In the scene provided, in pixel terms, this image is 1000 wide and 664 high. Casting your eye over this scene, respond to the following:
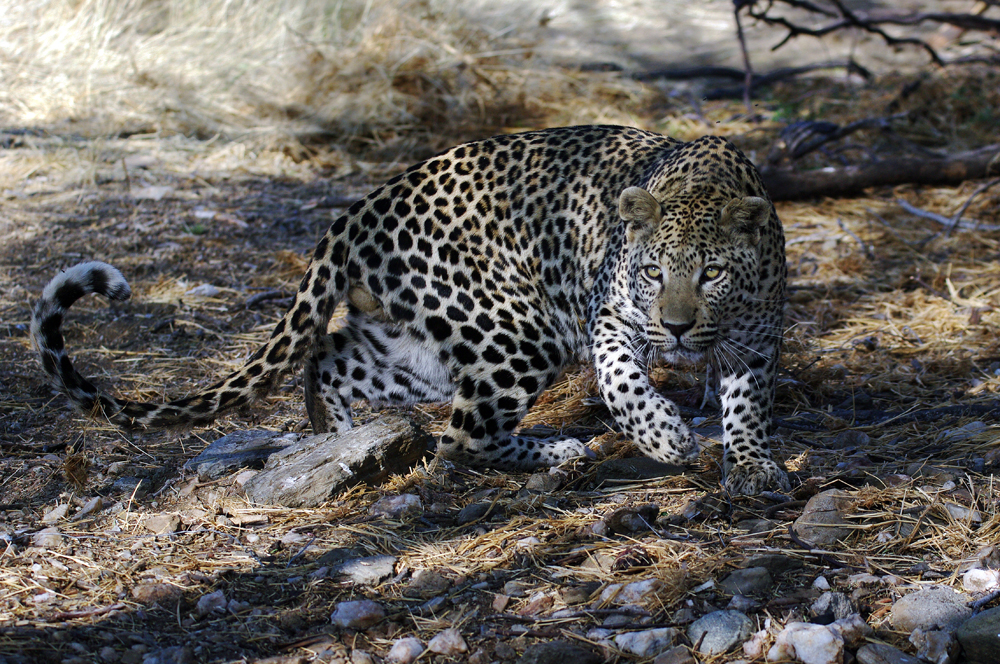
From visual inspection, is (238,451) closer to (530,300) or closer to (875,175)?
(530,300)

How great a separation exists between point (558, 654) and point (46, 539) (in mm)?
2286

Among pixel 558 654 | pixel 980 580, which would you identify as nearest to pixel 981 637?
pixel 980 580

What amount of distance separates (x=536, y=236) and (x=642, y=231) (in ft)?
2.39

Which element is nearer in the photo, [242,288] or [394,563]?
[394,563]

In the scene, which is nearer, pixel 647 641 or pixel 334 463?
pixel 647 641

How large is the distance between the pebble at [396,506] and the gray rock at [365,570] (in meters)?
0.43

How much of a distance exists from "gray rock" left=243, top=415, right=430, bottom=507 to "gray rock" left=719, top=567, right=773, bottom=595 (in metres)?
1.76

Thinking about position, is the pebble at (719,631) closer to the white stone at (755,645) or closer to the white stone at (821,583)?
the white stone at (755,645)

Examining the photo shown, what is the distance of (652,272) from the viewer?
4.46 meters

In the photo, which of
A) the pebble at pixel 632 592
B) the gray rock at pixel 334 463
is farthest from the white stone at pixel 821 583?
the gray rock at pixel 334 463

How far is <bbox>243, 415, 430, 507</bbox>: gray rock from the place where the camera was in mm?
4426

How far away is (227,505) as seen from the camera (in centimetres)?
441

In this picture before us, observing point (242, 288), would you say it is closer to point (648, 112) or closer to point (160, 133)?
point (160, 133)

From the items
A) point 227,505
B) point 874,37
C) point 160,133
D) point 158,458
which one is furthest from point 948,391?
point 874,37
